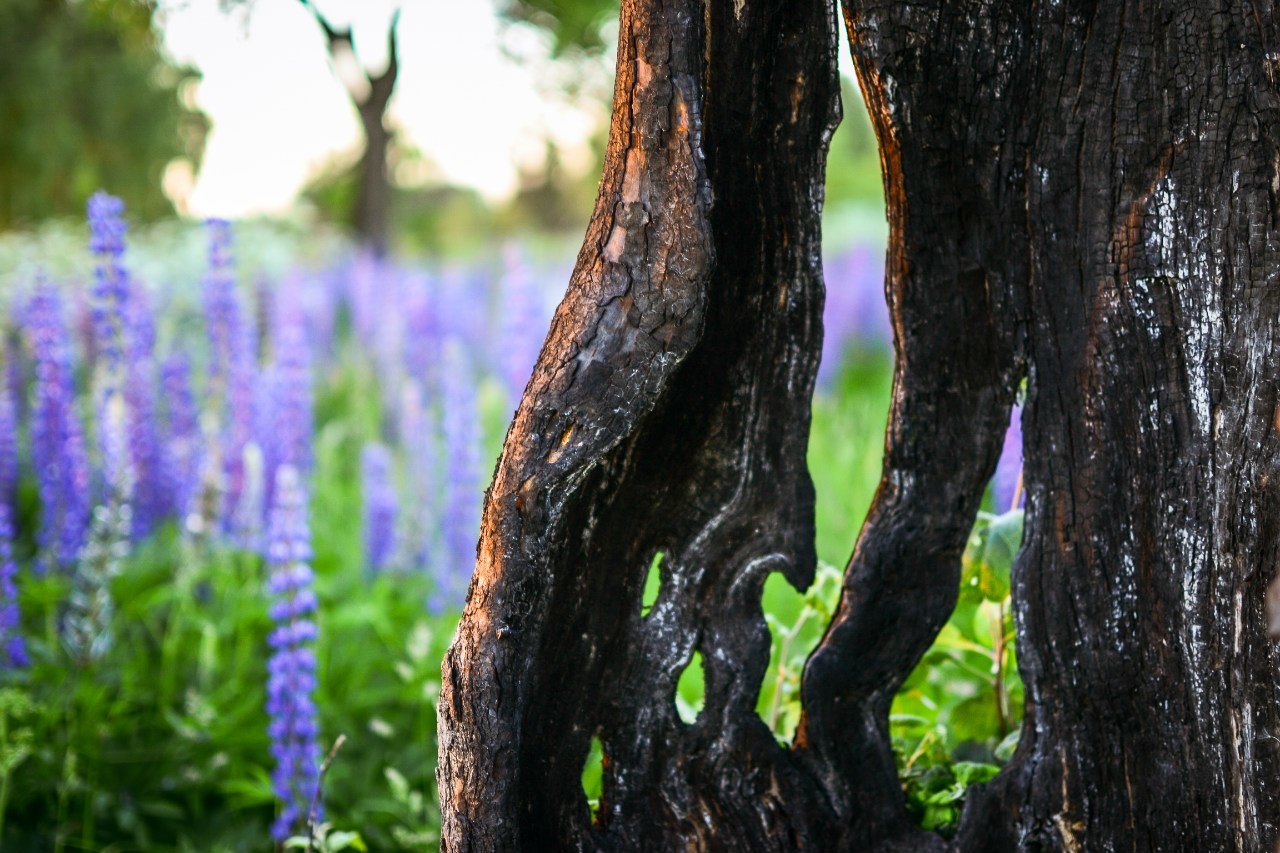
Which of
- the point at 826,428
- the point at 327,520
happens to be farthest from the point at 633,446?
the point at 826,428

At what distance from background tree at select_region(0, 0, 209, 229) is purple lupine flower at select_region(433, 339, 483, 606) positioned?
1664cm

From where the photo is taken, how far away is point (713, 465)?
1489mm

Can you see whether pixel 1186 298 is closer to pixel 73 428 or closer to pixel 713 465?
pixel 713 465

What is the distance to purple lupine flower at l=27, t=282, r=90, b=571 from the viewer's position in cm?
326

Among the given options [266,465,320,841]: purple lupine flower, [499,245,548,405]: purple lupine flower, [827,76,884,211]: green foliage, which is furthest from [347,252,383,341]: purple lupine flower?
[827,76,884,211]: green foliage

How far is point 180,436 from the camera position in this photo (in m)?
3.87

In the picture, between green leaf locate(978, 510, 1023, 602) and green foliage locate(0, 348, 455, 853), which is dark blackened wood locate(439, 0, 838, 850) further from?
green foliage locate(0, 348, 455, 853)

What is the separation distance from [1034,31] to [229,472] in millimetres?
3103

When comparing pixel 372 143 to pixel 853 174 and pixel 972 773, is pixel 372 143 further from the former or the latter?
pixel 853 174

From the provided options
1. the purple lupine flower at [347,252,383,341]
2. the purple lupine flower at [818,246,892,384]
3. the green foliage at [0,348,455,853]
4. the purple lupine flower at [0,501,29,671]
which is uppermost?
the purple lupine flower at [818,246,892,384]

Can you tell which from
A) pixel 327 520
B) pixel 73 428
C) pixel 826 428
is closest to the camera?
pixel 73 428

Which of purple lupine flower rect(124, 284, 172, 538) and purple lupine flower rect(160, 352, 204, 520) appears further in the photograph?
purple lupine flower rect(160, 352, 204, 520)

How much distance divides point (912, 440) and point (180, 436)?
10.2 feet

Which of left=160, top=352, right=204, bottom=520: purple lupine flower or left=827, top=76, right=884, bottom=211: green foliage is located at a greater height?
left=827, top=76, right=884, bottom=211: green foliage
